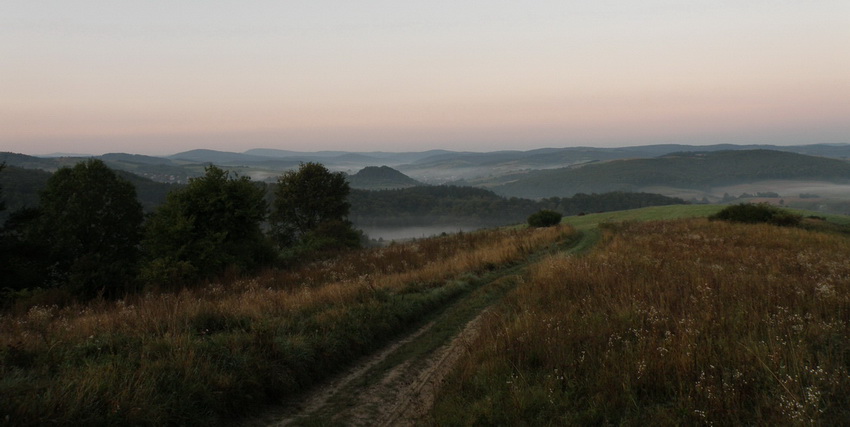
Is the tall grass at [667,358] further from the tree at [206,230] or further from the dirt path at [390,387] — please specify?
the tree at [206,230]

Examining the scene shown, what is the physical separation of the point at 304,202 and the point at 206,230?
2673cm

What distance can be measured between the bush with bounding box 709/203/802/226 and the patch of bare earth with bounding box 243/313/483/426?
2915cm

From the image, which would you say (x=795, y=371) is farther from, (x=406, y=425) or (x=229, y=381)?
(x=229, y=381)

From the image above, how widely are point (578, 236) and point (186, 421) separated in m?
25.7

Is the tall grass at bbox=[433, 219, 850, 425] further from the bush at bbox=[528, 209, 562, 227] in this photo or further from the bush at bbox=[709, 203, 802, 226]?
the bush at bbox=[528, 209, 562, 227]

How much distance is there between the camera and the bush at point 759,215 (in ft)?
84.6

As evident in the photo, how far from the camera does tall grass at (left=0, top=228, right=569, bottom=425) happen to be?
13.2 feet

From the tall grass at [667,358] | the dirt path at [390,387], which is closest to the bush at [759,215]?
the tall grass at [667,358]

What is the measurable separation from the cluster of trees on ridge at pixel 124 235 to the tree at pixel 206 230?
46 mm

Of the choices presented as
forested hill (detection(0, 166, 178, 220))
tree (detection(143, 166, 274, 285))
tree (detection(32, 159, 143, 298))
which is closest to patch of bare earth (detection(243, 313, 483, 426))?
tree (detection(143, 166, 274, 285))

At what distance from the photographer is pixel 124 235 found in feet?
84.1

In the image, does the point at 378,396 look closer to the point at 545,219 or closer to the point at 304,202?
the point at 545,219

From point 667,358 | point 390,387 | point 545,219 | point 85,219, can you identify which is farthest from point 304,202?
point 667,358

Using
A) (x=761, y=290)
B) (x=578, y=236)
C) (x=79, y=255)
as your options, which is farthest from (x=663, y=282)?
(x=79, y=255)
